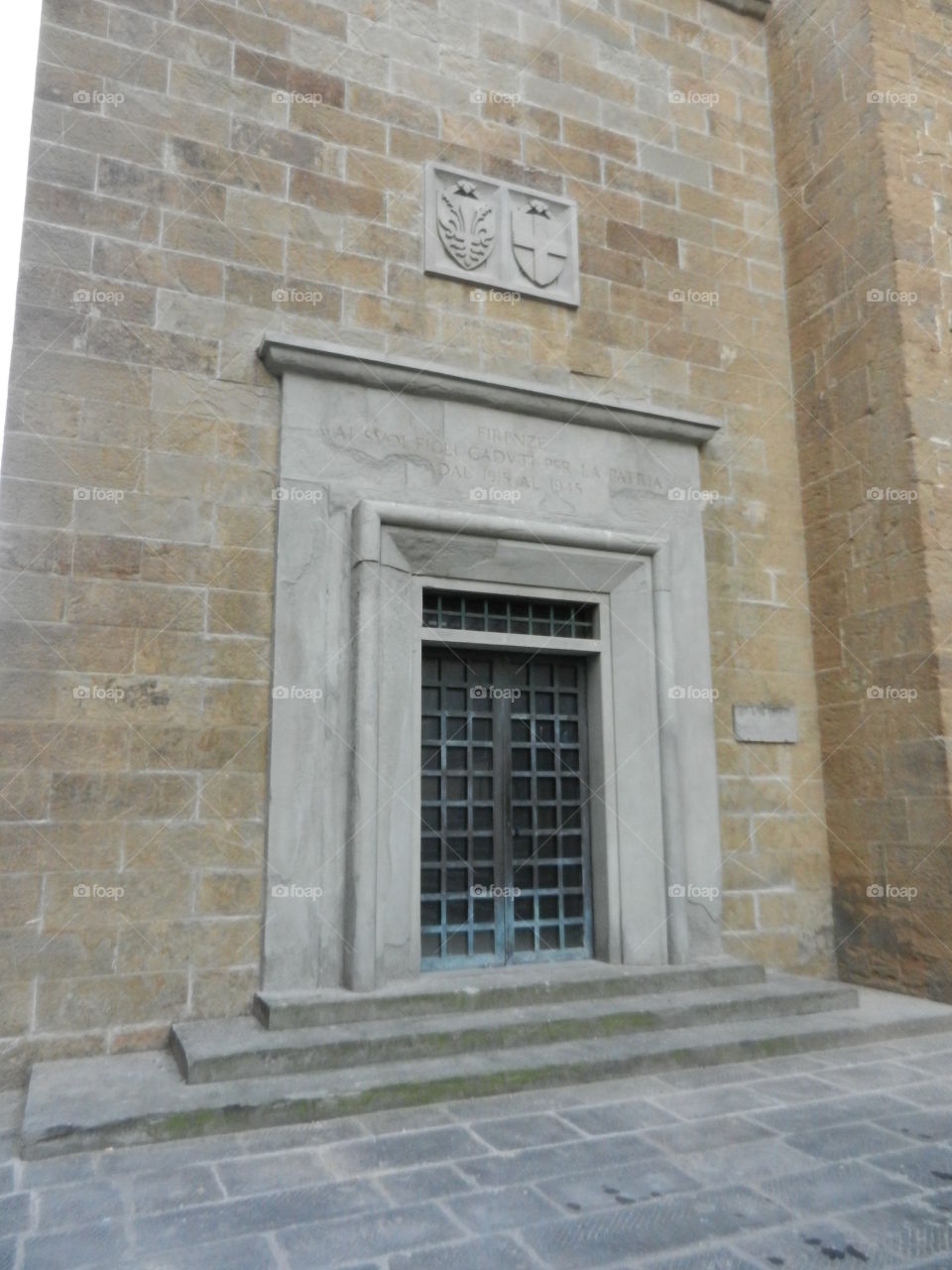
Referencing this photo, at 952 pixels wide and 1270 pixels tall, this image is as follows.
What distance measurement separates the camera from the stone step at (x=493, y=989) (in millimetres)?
4047

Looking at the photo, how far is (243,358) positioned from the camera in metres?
4.72

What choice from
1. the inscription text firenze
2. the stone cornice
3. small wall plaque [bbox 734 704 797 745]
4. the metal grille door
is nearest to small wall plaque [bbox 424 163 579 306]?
the stone cornice

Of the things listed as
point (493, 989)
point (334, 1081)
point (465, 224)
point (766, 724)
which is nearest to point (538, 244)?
point (465, 224)

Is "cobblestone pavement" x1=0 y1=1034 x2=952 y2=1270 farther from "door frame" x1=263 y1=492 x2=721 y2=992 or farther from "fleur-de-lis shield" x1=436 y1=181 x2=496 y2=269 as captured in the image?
"fleur-de-lis shield" x1=436 y1=181 x2=496 y2=269

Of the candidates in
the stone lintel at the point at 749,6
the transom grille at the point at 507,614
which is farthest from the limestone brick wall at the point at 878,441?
the transom grille at the point at 507,614

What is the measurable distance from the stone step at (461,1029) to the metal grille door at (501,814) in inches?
22.9

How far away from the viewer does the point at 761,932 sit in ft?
17.8

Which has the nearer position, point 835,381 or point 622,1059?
point 622,1059

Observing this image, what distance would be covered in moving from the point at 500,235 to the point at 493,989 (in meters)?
4.12

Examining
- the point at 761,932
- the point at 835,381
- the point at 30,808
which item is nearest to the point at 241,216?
the point at 30,808

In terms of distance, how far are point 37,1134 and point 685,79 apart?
696 cm

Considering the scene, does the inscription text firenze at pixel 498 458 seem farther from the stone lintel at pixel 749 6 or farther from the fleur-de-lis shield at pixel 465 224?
the stone lintel at pixel 749 6

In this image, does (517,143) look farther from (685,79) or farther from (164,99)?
(164,99)

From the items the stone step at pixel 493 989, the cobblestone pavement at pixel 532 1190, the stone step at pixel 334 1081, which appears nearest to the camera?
the cobblestone pavement at pixel 532 1190
